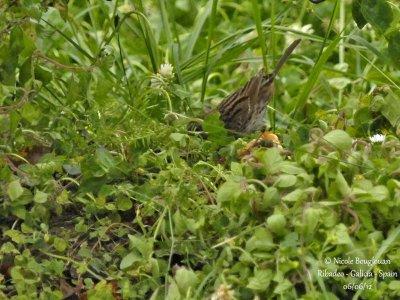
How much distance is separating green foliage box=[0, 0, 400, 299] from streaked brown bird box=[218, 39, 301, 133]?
32cm

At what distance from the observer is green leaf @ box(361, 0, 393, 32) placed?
13.6 ft

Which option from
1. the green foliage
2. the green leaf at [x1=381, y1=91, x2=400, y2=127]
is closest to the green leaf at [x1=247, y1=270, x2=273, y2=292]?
the green foliage

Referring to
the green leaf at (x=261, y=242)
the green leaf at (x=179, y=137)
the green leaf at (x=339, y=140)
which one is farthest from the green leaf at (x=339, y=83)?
the green leaf at (x=261, y=242)

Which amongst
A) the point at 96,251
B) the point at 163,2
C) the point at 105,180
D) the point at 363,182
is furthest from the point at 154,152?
the point at 163,2

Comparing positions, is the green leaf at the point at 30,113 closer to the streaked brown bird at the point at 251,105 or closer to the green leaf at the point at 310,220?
the green leaf at the point at 310,220

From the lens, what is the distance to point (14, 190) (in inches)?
151

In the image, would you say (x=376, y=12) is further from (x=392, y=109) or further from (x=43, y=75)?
(x=43, y=75)

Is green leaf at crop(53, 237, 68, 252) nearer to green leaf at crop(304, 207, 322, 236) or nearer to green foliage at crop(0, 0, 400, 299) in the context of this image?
green foliage at crop(0, 0, 400, 299)

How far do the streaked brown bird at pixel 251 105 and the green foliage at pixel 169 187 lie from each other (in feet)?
1.04

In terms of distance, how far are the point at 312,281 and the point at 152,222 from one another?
2.46ft

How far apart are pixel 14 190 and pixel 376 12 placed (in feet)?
4.56

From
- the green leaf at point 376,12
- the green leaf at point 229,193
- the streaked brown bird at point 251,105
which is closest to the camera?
the green leaf at point 229,193

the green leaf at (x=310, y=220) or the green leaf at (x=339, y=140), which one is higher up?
the green leaf at (x=339, y=140)

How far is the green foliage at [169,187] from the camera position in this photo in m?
3.46
